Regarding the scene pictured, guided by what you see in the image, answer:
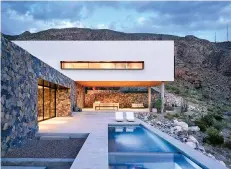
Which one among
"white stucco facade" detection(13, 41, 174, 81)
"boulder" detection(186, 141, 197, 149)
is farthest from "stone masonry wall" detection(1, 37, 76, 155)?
"white stucco facade" detection(13, 41, 174, 81)

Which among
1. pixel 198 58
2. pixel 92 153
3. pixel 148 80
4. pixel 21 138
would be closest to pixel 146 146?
pixel 92 153

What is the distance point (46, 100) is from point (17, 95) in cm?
725

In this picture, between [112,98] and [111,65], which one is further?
[112,98]

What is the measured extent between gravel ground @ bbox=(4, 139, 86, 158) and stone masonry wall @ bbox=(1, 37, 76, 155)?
212mm

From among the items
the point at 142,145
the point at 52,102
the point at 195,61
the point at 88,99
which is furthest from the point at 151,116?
the point at 195,61

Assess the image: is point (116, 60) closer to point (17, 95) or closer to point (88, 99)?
point (88, 99)

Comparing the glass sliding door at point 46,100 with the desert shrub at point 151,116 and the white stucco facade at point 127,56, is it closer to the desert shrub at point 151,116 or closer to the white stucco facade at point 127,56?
the white stucco facade at point 127,56

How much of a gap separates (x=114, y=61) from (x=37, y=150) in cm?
1399

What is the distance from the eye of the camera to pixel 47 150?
6.68 metres

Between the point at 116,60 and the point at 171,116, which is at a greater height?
the point at 116,60

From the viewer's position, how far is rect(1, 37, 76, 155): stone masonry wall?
620 centimetres

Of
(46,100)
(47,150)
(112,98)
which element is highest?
(46,100)

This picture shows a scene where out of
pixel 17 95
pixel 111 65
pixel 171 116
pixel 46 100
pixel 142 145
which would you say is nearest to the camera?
pixel 17 95

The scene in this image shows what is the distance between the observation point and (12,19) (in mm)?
61406
